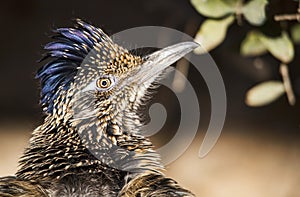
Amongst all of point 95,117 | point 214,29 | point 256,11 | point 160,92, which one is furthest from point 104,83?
point 160,92

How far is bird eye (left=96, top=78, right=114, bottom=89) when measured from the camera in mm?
3223

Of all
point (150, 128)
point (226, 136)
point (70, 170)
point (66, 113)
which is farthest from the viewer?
point (226, 136)

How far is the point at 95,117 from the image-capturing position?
3193 mm

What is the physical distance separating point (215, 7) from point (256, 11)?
5.6 inches

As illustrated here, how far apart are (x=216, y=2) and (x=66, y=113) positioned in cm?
65

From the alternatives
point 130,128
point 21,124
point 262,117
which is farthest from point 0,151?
point 130,128

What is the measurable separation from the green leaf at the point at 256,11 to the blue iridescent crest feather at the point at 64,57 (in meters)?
0.52

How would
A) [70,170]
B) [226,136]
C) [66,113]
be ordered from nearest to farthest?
1. [70,170]
2. [66,113]
3. [226,136]

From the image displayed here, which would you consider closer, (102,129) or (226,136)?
(102,129)

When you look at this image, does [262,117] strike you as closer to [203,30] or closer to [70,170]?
[203,30]

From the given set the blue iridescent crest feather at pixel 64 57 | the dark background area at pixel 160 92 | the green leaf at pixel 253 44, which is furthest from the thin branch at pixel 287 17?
the dark background area at pixel 160 92

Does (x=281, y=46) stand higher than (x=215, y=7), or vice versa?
(x=215, y=7)

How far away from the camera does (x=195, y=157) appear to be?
525 centimetres

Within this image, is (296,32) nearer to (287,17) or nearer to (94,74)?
(287,17)
